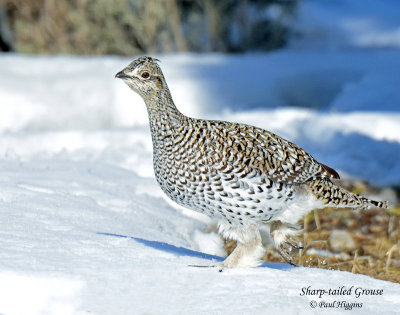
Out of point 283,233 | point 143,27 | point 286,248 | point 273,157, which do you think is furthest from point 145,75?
point 143,27

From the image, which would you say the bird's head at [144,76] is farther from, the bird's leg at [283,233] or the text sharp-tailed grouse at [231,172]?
the bird's leg at [283,233]

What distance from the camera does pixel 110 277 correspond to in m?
3.33

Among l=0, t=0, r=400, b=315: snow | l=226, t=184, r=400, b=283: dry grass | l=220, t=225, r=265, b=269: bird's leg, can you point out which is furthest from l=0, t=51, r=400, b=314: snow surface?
l=226, t=184, r=400, b=283: dry grass

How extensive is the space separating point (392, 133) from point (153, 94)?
15.5 ft

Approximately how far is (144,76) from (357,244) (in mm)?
2501

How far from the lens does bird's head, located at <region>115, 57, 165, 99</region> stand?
3.90 m

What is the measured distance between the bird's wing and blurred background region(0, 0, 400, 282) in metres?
0.73

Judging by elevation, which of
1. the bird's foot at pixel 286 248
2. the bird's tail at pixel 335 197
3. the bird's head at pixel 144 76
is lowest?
the bird's foot at pixel 286 248

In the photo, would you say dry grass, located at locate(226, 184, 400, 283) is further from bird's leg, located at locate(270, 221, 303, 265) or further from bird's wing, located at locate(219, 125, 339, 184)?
bird's wing, located at locate(219, 125, 339, 184)

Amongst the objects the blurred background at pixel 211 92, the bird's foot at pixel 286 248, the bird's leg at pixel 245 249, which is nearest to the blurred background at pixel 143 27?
the blurred background at pixel 211 92

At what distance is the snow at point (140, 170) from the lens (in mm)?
3225

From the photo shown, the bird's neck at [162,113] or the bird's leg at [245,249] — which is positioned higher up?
the bird's neck at [162,113]

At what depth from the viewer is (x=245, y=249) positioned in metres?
3.80

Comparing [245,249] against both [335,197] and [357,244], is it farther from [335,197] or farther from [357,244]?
[357,244]
